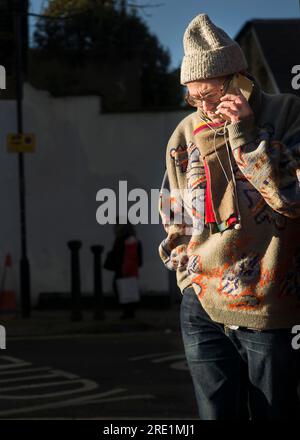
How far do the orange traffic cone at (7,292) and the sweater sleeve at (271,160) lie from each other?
1120 cm

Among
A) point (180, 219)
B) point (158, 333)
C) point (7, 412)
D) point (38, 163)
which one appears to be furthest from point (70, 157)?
point (180, 219)

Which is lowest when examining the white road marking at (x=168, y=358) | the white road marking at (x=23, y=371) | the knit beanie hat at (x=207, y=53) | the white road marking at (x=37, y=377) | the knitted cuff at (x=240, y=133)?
the white road marking at (x=168, y=358)

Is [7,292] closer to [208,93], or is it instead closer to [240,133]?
[208,93]

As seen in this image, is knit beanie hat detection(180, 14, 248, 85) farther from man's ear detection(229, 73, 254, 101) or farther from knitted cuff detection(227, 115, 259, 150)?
knitted cuff detection(227, 115, 259, 150)

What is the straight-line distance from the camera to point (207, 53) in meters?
2.76

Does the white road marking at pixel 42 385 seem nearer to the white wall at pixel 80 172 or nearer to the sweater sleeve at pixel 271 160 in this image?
the sweater sleeve at pixel 271 160

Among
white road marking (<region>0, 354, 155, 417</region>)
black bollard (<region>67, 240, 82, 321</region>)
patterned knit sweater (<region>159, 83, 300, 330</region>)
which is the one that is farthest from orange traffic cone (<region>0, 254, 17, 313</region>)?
patterned knit sweater (<region>159, 83, 300, 330</region>)

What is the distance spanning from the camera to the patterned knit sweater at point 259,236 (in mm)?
2600

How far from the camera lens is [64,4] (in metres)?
14.3

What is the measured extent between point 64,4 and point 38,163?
2.31 meters

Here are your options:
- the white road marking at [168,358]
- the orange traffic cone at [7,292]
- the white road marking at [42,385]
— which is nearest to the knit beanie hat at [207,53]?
the white road marking at [42,385]

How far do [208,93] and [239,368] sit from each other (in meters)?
0.77

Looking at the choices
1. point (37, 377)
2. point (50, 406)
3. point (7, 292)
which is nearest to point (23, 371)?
point (37, 377)

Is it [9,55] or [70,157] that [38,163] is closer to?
[70,157]
